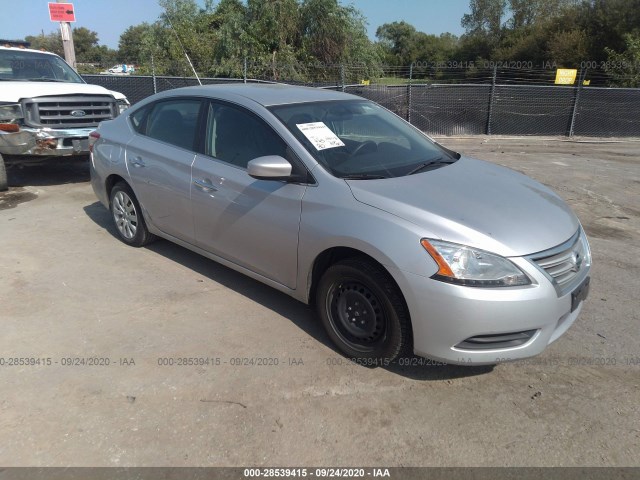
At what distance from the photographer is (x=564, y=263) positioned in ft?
9.55

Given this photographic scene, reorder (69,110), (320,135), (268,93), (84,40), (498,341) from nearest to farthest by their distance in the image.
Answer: (498,341), (320,135), (268,93), (69,110), (84,40)

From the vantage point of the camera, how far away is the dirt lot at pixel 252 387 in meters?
2.50

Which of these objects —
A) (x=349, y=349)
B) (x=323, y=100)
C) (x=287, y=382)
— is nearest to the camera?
(x=287, y=382)

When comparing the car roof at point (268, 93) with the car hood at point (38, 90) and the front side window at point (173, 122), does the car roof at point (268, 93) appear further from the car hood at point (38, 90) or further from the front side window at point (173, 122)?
the car hood at point (38, 90)

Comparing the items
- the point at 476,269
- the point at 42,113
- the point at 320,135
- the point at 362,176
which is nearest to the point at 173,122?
the point at 320,135

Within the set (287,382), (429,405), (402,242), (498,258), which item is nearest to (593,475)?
(429,405)

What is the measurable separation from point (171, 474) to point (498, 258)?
198 cm

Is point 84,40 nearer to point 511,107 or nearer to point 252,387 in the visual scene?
point 511,107

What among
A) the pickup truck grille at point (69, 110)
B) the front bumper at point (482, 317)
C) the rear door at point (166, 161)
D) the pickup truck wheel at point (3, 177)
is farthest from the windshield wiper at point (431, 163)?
the pickup truck wheel at point (3, 177)

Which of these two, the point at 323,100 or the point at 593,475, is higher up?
the point at 323,100

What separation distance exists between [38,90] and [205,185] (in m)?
4.87

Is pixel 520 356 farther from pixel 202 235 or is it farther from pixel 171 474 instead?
pixel 202 235

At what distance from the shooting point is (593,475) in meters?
2.36

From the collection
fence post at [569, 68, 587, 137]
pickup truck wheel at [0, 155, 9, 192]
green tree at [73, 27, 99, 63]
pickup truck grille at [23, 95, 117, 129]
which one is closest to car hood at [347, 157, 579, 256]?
pickup truck grille at [23, 95, 117, 129]
